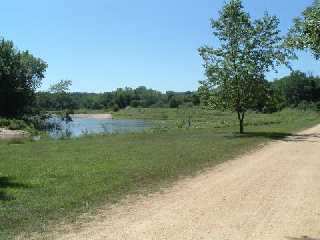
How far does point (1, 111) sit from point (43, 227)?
5563 cm

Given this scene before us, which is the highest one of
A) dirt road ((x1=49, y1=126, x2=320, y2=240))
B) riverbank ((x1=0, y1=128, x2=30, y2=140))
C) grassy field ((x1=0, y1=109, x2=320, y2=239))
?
grassy field ((x1=0, y1=109, x2=320, y2=239))

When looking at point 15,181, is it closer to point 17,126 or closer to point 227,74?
point 227,74

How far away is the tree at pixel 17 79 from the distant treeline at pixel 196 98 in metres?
5.48

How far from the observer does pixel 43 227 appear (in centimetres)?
820

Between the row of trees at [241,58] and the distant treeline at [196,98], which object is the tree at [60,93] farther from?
the row of trees at [241,58]

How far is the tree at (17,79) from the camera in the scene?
6084 cm

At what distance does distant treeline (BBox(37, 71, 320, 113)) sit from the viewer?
32812 mm

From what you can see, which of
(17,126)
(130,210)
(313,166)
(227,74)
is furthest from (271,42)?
(17,126)

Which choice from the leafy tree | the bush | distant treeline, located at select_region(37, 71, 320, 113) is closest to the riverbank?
the bush

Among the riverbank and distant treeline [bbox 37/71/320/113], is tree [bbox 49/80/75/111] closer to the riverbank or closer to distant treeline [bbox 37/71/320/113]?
distant treeline [bbox 37/71/320/113]

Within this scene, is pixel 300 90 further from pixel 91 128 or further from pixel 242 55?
pixel 242 55

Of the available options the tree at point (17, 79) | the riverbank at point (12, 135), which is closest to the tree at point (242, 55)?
the riverbank at point (12, 135)

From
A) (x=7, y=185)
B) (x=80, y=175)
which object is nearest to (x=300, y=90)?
(x=80, y=175)

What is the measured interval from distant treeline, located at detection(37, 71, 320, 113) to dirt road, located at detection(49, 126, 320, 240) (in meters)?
18.4
